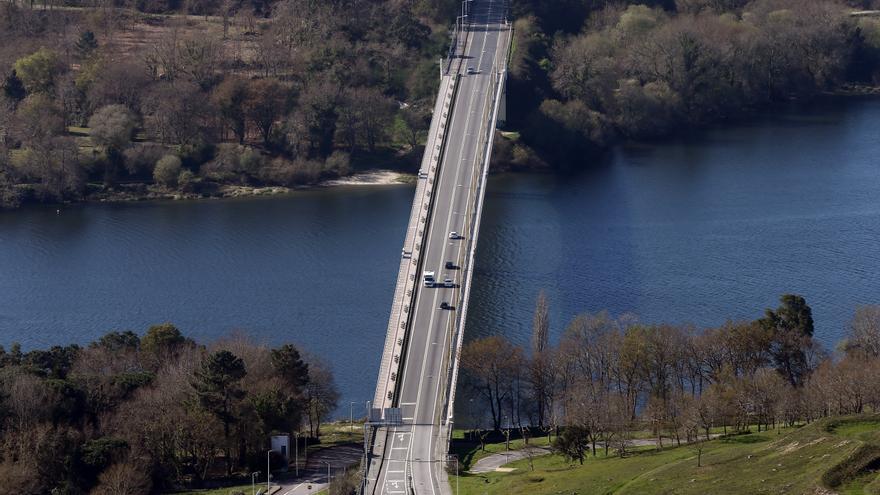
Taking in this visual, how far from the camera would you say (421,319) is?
213ft

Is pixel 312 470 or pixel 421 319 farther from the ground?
pixel 421 319

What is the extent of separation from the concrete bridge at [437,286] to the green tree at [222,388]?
4.72 meters

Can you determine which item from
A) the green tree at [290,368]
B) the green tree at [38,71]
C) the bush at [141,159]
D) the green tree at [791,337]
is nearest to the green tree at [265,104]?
the bush at [141,159]

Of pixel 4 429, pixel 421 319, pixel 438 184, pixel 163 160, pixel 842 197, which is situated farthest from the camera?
pixel 163 160

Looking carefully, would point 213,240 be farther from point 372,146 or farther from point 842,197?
point 842,197

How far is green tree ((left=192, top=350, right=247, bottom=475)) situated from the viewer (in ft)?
177

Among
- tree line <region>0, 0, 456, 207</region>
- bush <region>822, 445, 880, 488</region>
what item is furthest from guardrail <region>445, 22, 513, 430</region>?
bush <region>822, 445, 880, 488</region>

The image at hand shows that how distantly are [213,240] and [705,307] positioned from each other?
28.1 m

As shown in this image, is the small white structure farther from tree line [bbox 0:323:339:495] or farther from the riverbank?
the riverbank

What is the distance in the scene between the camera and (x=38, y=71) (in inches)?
4119

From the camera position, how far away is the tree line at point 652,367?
56.0 m

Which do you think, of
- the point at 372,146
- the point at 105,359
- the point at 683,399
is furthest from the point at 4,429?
the point at 372,146

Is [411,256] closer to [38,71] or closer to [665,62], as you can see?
[38,71]

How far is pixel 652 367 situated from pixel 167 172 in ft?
149
